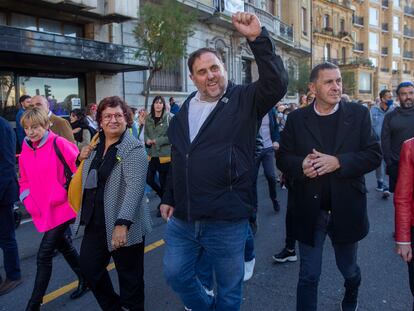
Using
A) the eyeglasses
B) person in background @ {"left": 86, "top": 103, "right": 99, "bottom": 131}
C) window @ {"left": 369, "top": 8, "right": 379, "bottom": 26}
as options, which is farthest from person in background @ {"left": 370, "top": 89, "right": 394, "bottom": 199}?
window @ {"left": 369, "top": 8, "right": 379, "bottom": 26}

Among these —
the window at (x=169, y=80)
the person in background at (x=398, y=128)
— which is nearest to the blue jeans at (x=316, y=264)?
the person in background at (x=398, y=128)

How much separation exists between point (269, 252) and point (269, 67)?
2.96 meters

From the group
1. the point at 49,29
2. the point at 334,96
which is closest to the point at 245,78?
the point at 49,29

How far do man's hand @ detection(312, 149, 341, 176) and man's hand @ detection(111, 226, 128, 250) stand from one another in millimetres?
1350

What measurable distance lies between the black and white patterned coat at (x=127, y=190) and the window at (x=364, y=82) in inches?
1799

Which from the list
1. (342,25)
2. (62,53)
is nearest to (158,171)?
(62,53)

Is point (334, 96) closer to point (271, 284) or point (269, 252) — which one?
point (271, 284)

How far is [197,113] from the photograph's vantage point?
2613mm

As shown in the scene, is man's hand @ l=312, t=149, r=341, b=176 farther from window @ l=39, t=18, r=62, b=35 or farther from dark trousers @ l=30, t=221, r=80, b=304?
window @ l=39, t=18, r=62, b=35

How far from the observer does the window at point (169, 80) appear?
16.2m

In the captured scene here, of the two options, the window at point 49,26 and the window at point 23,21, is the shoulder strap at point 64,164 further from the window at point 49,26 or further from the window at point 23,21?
the window at point 49,26

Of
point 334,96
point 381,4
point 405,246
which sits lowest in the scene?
point 405,246

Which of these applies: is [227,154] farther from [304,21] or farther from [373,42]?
[373,42]

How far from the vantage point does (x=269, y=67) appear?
2.27 m
